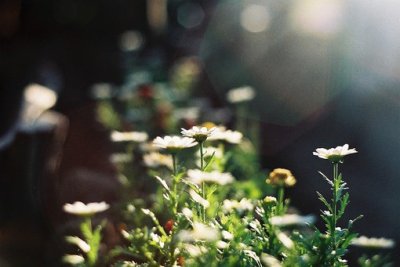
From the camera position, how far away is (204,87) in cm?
569

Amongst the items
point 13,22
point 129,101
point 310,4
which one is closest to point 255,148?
point 129,101

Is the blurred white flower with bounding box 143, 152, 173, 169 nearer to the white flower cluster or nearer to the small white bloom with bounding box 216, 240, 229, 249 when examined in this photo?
the white flower cluster

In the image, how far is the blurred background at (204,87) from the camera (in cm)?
329

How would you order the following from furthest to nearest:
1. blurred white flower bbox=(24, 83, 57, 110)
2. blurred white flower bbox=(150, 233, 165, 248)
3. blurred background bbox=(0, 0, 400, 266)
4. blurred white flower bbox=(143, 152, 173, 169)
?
1. blurred white flower bbox=(24, 83, 57, 110)
2. blurred background bbox=(0, 0, 400, 266)
3. blurred white flower bbox=(143, 152, 173, 169)
4. blurred white flower bbox=(150, 233, 165, 248)

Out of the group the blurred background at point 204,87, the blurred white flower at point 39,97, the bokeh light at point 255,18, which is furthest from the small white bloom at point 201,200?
the bokeh light at point 255,18

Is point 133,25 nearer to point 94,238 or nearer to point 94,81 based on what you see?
point 94,81

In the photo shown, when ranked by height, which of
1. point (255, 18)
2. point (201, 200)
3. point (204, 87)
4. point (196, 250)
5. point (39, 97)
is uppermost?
point (255, 18)

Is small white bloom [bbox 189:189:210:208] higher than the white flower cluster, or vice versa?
the white flower cluster

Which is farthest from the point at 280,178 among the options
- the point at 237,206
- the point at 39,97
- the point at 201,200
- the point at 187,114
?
the point at 39,97

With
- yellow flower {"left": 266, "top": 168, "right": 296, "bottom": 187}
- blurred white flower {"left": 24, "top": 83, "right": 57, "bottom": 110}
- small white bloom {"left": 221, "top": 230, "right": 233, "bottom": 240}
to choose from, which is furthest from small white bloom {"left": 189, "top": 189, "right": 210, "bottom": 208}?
blurred white flower {"left": 24, "top": 83, "right": 57, "bottom": 110}

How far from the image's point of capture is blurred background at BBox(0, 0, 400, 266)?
3289 millimetres

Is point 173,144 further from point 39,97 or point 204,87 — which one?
point 204,87

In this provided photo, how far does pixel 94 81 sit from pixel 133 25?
0.95m

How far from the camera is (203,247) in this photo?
4.77 ft
